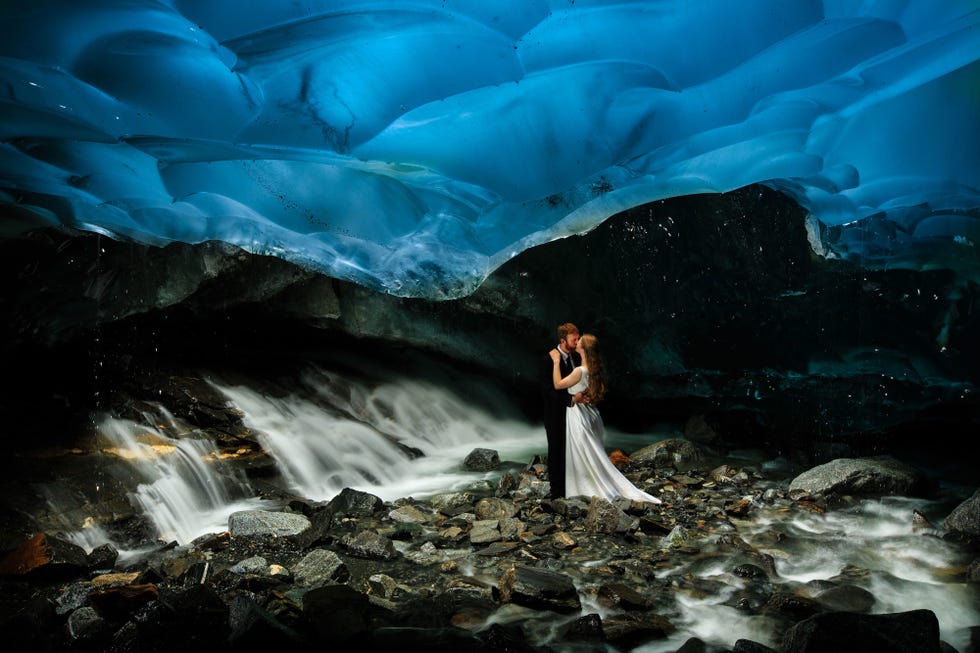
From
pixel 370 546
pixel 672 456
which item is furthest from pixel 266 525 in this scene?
pixel 672 456

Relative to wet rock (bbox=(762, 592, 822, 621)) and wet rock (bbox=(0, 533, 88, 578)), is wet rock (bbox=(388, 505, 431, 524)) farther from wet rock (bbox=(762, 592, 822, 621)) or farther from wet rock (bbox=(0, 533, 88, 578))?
wet rock (bbox=(762, 592, 822, 621))

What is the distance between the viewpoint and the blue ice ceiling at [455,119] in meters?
Result: 4.46

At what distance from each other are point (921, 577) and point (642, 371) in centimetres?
625

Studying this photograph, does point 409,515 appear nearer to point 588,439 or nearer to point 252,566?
point 252,566

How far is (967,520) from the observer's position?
5586mm

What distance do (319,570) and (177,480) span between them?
2.93m

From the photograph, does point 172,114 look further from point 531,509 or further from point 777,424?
point 777,424

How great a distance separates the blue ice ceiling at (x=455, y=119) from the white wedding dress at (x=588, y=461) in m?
1.83

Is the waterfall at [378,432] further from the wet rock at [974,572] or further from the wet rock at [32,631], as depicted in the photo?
the wet rock at [974,572]

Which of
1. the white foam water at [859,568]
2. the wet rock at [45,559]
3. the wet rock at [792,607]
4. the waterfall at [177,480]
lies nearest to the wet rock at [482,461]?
the waterfall at [177,480]

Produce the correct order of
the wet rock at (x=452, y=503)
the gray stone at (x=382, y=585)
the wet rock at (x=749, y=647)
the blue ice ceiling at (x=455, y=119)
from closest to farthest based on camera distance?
the wet rock at (x=749, y=647), the blue ice ceiling at (x=455, y=119), the gray stone at (x=382, y=585), the wet rock at (x=452, y=503)

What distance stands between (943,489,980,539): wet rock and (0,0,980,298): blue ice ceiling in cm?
295

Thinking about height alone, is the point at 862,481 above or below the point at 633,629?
below

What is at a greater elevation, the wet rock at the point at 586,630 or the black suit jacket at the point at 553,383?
the black suit jacket at the point at 553,383
